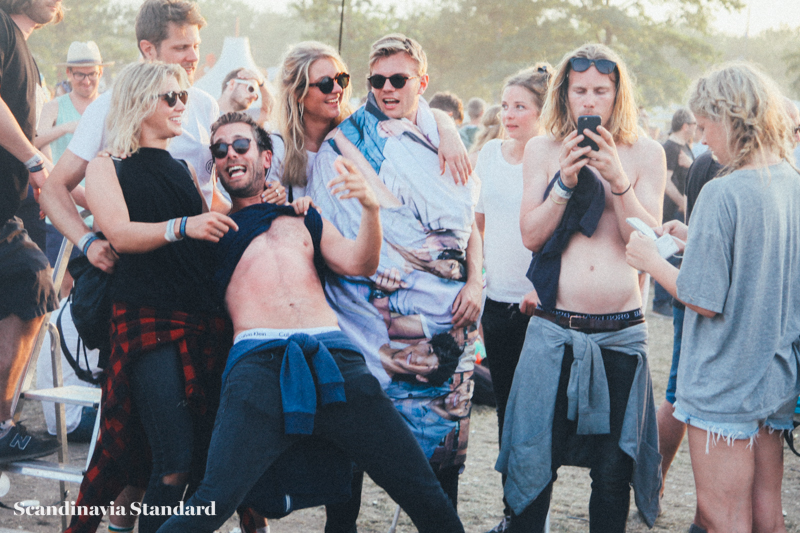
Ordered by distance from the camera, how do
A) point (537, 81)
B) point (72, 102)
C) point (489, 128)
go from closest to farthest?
point (537, 81) < point (489, 128) < point (72, 102)

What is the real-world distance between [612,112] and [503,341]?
1203 millimetres

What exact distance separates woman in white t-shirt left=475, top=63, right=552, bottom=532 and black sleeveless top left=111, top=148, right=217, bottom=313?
143 centimetres

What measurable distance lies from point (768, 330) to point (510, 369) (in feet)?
4.43

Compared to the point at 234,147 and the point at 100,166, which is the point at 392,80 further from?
the point at 100,166

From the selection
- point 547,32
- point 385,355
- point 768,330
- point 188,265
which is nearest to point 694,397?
point 768,330

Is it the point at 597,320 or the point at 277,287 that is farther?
the point at 597,320

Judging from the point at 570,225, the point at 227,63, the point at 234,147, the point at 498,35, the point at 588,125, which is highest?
the point at 498,35

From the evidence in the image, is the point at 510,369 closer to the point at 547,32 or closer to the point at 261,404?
the point at 261,404

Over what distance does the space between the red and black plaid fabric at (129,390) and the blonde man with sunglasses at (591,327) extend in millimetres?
1124

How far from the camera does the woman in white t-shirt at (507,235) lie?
11.2 ft

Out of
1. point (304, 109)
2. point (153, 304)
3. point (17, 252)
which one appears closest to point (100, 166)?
point (153, 304)

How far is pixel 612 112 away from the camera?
2727mm

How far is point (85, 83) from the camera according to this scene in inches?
236

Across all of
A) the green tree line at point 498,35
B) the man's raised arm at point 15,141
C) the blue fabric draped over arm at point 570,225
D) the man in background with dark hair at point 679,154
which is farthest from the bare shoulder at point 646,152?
the green tree line at point 498,35
